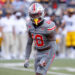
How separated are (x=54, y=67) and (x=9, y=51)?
11.5ft

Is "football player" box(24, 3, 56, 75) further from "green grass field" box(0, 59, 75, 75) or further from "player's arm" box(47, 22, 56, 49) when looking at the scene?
"green grass field" box(0, 59, 75, 75)

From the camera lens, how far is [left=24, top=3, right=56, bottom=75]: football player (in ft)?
17.5

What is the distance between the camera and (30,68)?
10453 millimetres

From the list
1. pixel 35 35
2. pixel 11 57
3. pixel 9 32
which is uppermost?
pixel 35 35

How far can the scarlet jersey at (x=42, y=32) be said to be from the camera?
213 inches

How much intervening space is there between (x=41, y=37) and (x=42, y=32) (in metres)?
0.09

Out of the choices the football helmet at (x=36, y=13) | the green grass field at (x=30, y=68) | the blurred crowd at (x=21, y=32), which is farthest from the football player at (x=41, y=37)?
the blurred crowd at (x=21, y=32)

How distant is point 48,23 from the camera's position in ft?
18.0

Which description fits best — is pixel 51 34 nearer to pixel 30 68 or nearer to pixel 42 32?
pixel 42 32

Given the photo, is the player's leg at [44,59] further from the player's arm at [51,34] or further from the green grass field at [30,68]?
the green grass field at [30,68]

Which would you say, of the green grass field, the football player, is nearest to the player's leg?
the football player

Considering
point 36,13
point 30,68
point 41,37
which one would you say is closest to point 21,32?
point 30,68

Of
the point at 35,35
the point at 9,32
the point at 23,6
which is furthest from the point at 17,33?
the point at 35,35

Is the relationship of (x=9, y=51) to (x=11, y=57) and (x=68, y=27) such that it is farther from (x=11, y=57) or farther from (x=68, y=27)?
(x=68, y=27)
